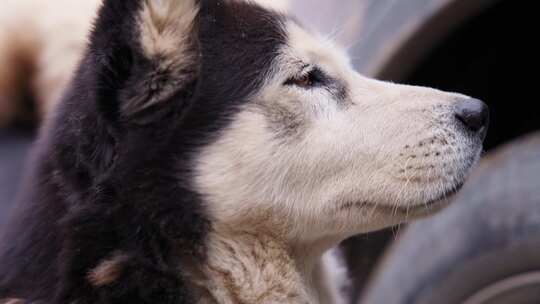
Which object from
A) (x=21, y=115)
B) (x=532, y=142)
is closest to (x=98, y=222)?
(x=532, y=142)

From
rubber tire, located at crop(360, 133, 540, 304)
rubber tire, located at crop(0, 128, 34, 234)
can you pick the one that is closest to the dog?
rubber tire, located at crop(360, 133, 540, 304)

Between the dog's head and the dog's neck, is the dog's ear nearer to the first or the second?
the dog's head

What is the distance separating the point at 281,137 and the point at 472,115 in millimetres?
561

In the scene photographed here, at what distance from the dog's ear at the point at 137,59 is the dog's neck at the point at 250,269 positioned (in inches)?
16.9

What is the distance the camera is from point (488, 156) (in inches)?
133

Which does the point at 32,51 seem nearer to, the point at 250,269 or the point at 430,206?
the point at 250,269

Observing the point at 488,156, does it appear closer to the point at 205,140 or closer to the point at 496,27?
the point at 496,27

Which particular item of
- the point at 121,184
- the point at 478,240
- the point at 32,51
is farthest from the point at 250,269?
the point at 32,51

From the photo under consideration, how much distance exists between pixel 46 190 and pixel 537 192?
1.61m

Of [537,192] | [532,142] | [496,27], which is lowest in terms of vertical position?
[537,192]

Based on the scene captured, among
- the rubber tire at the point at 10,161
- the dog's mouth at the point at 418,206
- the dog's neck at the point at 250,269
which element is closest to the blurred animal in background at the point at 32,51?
the rubber tire at the point at 10,161

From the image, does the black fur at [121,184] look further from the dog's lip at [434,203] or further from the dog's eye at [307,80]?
the dog's lip at [434,203]

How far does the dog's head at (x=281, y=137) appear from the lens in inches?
98.7

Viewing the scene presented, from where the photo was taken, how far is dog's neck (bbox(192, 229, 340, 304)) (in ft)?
8.39
